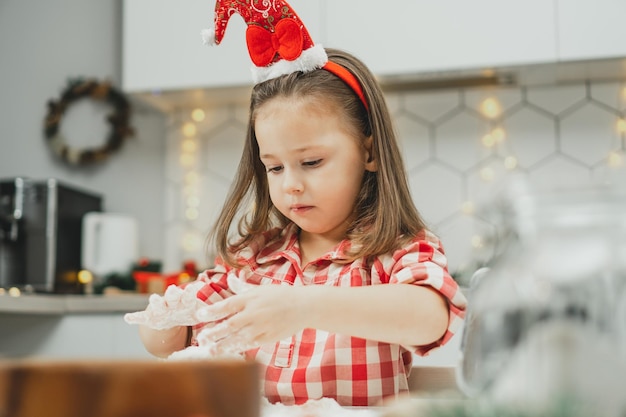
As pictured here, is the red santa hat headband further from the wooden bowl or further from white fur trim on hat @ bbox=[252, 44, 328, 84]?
the wooden bowl

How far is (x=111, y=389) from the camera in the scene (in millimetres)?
301

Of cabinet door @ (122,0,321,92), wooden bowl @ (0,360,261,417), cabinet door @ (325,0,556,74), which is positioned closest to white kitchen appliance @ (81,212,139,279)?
cabinet door @ (122,0,321,92)

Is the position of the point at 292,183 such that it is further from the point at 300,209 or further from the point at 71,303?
the point at 71,303

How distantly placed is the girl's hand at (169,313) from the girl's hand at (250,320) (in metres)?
0.17

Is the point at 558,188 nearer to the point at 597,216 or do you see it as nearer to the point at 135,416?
the point at 597,216

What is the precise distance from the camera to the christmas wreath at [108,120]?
2525 millimetres

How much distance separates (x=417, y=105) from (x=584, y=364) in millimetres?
2075

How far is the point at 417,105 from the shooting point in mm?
2338

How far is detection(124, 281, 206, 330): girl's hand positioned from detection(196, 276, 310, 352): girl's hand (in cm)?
17

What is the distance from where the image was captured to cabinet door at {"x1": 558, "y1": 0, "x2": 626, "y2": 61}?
195cm

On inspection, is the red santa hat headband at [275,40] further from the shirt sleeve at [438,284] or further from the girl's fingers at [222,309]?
the girl's fingers at [222,309]

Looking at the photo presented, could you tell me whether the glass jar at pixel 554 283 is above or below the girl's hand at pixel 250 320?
above

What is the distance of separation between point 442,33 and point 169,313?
4.84 ft

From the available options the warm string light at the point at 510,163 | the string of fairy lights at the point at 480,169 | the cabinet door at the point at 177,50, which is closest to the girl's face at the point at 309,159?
the string of fairy lights at the point at 480,169
